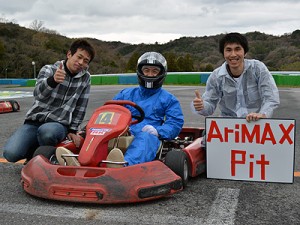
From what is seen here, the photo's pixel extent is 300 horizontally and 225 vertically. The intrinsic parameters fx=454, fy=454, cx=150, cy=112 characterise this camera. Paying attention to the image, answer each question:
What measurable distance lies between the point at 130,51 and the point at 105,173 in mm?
74118

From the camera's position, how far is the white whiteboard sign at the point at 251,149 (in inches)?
148

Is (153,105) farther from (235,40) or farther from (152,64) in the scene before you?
(235,40)

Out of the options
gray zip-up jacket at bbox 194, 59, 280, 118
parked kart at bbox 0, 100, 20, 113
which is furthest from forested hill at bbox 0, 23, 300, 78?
gray zip-up jacket at bbox 194, 59, 280, 118

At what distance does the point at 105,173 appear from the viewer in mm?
3090

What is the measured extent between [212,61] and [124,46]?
82.2 feet

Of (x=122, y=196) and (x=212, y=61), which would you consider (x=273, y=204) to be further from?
(x=212, y=61)

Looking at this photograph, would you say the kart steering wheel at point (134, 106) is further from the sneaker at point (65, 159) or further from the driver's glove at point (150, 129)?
the sneaker at point (65, 159)

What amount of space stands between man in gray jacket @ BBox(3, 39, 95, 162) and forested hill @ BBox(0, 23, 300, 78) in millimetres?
38499

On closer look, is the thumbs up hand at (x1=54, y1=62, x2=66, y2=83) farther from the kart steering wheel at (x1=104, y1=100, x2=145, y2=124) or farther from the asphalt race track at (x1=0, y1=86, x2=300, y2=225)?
the asphalt race track at (x1=0, y1=86, x2=300, y2=225)

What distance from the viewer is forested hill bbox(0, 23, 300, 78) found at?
173ft

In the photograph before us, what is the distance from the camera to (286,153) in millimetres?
3768

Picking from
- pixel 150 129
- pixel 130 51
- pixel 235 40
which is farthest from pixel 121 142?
pixel 130 51

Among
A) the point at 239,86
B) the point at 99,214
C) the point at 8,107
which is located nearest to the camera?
the point at 99,214

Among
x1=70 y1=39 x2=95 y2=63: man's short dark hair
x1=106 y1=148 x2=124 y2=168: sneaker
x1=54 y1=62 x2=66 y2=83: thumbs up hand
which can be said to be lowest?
x1=106 y1=148 x2=124 y2=168: sneaker
